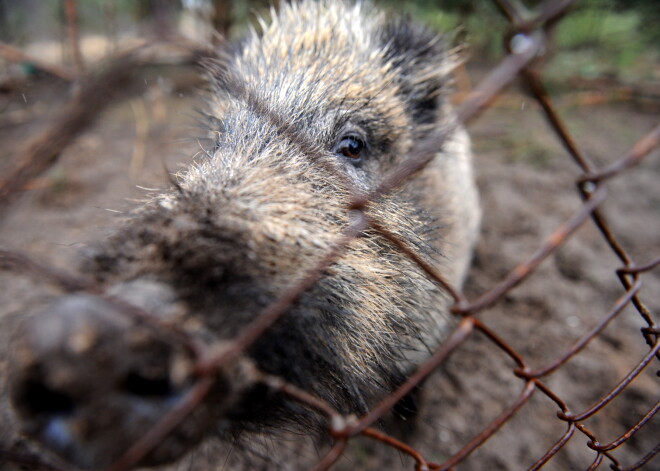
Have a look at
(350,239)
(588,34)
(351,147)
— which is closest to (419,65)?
(351,147)

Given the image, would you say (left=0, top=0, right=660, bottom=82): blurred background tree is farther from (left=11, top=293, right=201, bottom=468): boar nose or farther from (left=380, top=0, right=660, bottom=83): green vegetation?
(left=11, top=293, right=201, bottom=468): boar nose

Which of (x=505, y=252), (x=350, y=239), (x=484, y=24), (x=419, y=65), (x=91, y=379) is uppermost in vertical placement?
(x=484, y=24)

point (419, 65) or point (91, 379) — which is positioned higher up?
point (419, 65)

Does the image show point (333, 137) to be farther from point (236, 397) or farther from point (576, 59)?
point (576, 59)

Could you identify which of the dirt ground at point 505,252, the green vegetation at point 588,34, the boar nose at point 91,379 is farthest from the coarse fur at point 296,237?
the green vegetation at point 588,34

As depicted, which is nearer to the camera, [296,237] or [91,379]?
[91,379]

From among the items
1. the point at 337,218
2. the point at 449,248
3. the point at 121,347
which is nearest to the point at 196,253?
the point at 121,347

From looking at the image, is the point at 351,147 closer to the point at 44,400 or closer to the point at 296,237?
the point at 296,237

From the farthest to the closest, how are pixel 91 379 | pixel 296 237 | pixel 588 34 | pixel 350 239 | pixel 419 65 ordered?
pixel 588 34, pixel 419 65, pixel 296 237, pixel 350 239, pixel 91 379

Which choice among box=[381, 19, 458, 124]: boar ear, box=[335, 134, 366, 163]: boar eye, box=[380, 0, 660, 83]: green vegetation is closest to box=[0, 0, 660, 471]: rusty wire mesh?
box=[335, 134, 366, 163]: boar eye
